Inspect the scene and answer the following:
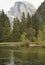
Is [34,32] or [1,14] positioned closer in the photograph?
[34,32]

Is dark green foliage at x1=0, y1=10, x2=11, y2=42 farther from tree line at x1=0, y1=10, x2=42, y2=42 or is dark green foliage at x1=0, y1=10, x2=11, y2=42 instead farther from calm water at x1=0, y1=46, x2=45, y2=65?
calm water at x1=0, y1=46, x2=45, y2=65

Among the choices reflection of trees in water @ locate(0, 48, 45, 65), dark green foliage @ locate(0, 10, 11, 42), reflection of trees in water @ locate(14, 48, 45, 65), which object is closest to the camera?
reflection of trees in water @ locate(14, 48, 45, 65)

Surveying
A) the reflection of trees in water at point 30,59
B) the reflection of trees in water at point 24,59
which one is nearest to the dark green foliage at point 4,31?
the reflection of trees in water at point 24,59

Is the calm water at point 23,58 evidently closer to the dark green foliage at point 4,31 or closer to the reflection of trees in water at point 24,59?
the reflection of trees in water at point 24,59

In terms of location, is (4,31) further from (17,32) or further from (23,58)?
(23,58)

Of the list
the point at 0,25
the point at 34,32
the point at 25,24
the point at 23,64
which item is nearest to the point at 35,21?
the point at 25,24

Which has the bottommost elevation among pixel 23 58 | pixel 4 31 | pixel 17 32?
pixel 23 58

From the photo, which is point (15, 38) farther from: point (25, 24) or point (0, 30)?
point (25, 24)

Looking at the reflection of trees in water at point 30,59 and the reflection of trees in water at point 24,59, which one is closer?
the reflection of trees in water at point 30,59

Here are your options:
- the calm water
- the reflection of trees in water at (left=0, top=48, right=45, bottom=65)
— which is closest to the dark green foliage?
the calm water

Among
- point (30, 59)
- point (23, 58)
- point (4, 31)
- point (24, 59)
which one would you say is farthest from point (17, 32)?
point (30, 59)

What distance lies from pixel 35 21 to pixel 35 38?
22344mm

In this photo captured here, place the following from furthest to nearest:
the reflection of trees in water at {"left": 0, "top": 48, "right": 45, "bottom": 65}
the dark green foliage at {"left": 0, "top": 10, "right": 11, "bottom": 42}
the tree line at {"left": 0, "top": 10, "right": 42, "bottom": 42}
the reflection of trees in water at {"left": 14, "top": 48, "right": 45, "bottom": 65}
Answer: the dark green foliage at {"left": 0, "top": 10, "right": 11, "bottom": 42} → the tree line at {"left": 0, "top": 10, "right": 42, "bottom": 42} → the reflection of trees in water at {"left": 0, "top": 48, "right": 45, "bottom": 65} → the reflection of trees in water at {"left": 14, "top": 48, "right": 45, "bottom": 65}

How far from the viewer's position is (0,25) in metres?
106
